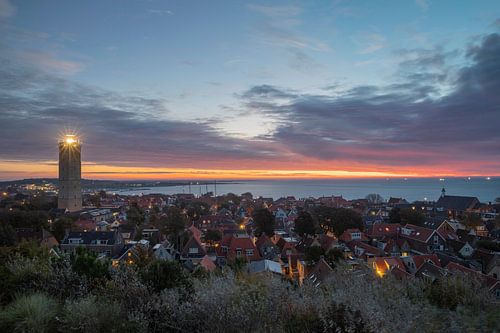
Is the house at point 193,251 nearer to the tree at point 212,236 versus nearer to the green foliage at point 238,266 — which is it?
the tree at point 212,236

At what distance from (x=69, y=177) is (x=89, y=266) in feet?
218

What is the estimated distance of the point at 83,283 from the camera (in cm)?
592

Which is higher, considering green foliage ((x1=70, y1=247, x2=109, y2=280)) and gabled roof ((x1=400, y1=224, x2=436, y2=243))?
green foliage ((x1=70, y1=247, x2=109, y2=280))

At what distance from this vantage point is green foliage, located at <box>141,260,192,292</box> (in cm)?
568

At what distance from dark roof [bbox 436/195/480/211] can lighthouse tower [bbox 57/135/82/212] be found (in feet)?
229

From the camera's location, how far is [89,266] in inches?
250

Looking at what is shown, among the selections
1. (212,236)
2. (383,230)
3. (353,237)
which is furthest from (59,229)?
(383,230)

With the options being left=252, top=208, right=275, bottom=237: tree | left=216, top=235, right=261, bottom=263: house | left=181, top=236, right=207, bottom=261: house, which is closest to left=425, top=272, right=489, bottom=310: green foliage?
left=216, top=235, right=261, bottom=263: house

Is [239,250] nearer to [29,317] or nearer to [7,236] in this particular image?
[7,236]

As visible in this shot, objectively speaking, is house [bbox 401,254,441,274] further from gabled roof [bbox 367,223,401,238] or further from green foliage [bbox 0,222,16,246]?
green foliage [bbox 0,222,16,246]

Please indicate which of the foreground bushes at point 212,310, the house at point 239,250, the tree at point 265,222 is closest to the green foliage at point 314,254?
the house at point 239,250

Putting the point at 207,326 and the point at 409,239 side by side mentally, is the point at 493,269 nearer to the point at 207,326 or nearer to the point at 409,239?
the point at 409,239

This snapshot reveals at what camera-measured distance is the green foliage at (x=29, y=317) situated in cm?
443

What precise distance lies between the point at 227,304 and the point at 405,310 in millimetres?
2266
